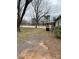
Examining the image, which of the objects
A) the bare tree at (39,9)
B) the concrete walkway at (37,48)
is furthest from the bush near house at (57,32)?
the bare tree at (39,9)

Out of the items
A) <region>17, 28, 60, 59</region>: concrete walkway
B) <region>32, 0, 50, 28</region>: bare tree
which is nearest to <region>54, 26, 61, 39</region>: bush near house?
<region>17, 28, 60, 59</region>: concrete walkway

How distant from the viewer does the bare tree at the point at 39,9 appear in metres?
1.87

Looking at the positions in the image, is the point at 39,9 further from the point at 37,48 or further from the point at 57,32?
the point at 37,48

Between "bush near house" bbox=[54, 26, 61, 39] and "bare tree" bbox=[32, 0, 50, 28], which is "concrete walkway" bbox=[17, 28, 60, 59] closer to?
"bush near house" bbox=[54, 26, 61, 39]

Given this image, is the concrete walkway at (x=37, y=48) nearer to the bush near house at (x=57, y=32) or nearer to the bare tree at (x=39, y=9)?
the bush near house at (x=57, y=32)

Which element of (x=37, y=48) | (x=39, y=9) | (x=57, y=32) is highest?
(x=39, y=9)

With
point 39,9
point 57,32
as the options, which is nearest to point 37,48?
point 57,32

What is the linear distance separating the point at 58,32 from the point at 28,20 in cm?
37

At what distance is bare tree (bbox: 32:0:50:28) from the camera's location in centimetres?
187

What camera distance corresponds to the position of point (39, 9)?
1.89 m

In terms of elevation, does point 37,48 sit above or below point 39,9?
below
